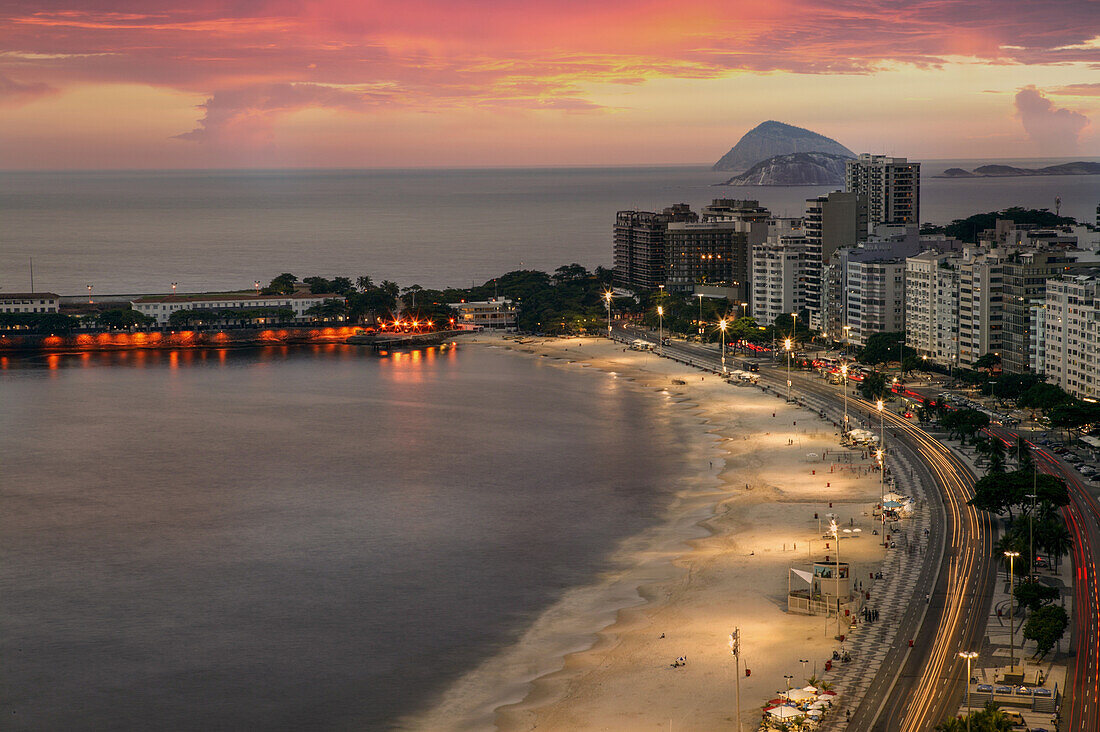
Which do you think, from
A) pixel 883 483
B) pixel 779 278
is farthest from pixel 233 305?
pixel 883 483

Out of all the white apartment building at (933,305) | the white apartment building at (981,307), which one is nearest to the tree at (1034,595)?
the white apartment building at (981,307)

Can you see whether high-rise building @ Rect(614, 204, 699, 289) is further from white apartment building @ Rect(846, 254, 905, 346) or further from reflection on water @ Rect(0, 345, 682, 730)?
reflection on water @ Rect(0, 345, 682, 730)

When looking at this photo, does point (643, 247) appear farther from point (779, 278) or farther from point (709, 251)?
point (779, 278)

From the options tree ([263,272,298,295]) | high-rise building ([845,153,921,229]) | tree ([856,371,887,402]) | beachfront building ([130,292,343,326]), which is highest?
high-rise building ([845,153,921,229])

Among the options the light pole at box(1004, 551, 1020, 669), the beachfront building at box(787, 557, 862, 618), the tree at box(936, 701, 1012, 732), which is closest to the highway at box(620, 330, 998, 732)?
the light pole at box(1004, 551, 1020, 669)

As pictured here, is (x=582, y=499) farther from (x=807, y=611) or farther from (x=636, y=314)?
(x=636, y=314)

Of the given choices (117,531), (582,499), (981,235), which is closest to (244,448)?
(117,531)
